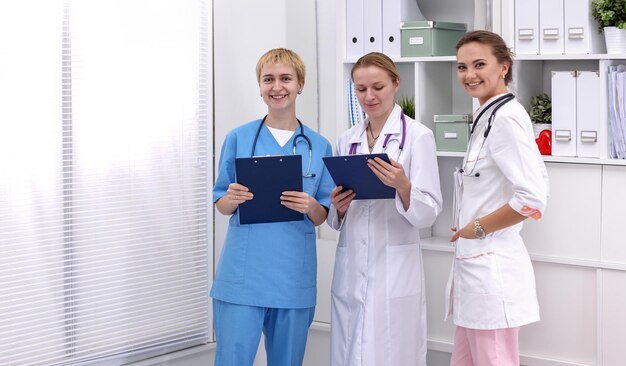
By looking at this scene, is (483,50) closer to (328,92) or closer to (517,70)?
(517,70)

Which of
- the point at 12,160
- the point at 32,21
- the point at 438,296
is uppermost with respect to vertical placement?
the point at 32,21

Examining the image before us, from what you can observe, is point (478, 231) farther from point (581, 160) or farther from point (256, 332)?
point (256, 332)

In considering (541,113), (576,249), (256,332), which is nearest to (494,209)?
(576,249)

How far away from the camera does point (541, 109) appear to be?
3121 millimetres

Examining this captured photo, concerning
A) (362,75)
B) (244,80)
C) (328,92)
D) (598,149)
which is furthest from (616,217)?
(244,80)

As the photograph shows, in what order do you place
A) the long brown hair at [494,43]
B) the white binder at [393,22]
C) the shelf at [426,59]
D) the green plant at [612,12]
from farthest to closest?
the white binder at [393,22] < the shelf at [426,59] < the green plant at [612,12] < the long brown hair at [494,43]

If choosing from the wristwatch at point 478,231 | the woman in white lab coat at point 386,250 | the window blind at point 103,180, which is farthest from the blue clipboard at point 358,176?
the window blind at point 103,180

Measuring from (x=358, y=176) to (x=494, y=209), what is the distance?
43 centimetres

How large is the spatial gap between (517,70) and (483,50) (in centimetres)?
55

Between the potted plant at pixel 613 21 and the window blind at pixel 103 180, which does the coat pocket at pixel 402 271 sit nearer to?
the potted plant at pixel 613 21

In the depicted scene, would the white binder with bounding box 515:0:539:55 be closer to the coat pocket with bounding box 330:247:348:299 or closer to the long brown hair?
the long brown hair

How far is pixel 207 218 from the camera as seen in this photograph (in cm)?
374

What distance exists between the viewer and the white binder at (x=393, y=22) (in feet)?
11.0

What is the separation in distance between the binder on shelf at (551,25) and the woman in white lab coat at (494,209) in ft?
1.53
